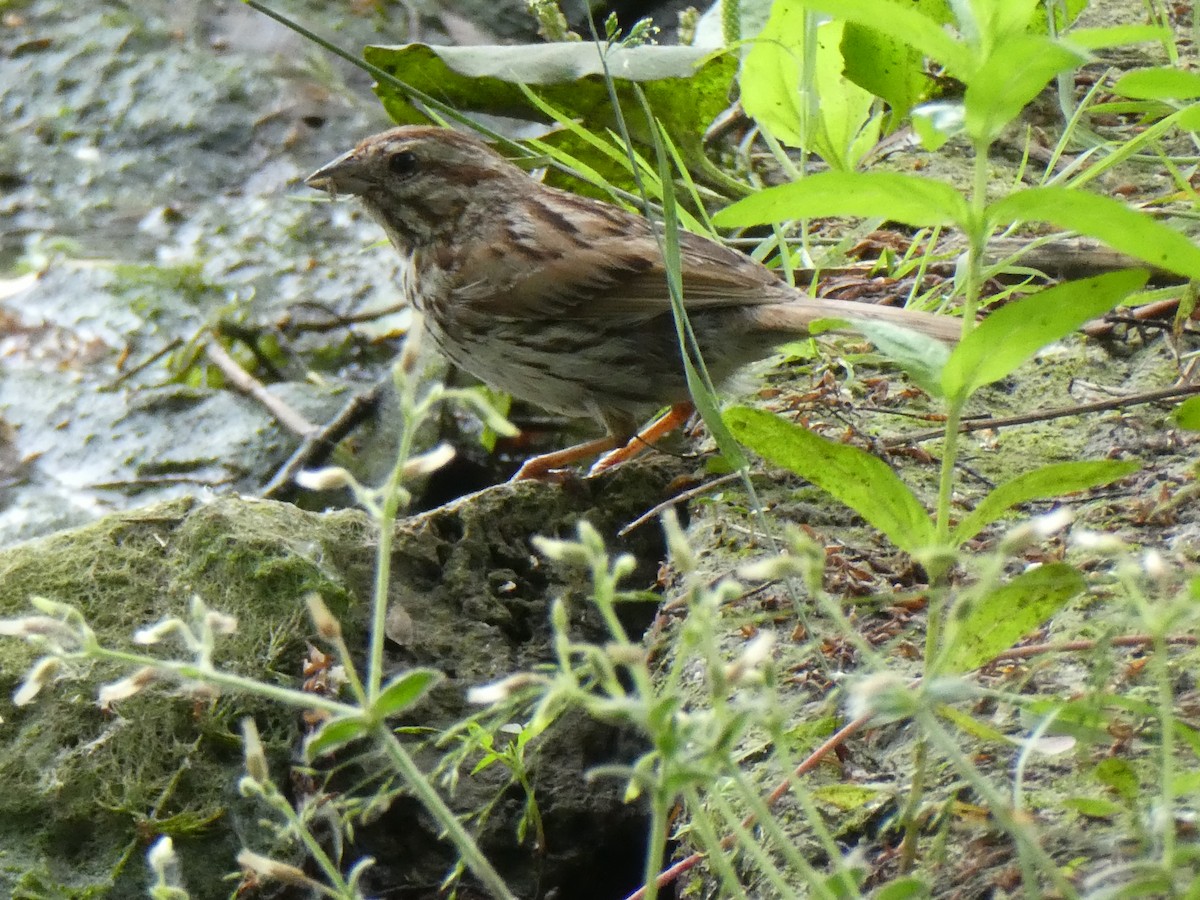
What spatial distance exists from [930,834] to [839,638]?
52 cm

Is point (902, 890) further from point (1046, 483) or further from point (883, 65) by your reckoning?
point (883, 65)

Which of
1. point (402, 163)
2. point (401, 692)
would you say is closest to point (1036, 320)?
point (401, 692)

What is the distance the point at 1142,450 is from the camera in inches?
92.1

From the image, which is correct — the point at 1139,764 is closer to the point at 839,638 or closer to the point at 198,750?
the point at 839,638

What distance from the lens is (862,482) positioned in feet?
5.03

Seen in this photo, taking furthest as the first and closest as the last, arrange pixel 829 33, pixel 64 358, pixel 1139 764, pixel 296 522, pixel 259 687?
pixel 64 358 < pixel 829 33 < pixel 296 522 < pixel 1139 764 < pixel 259 687

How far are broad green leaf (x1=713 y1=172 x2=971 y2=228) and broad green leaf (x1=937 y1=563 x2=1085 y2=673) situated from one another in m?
0.38

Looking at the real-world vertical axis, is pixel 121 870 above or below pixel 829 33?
below

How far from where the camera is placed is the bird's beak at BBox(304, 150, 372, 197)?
12.6 ft

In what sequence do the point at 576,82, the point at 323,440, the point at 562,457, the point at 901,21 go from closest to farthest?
1. the point at 901,21
2. the point at 562,457
3. the point at 576,82
4. the point at 323,440

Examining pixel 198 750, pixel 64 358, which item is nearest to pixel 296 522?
pixel 198 750

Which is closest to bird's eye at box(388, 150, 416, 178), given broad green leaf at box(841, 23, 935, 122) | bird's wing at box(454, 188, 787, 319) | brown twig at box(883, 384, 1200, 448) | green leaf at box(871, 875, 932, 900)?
bird's wing at box(454, 188, 787, 319)

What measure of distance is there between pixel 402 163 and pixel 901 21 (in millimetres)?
2623

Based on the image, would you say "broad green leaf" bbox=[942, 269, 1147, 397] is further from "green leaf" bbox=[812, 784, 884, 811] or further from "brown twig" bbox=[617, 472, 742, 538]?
"brown twig" bbox=[617, 472, 742, 538]
